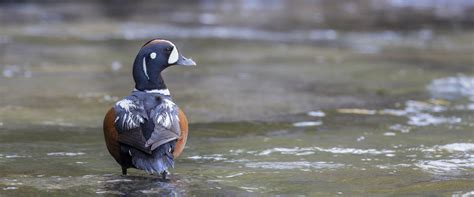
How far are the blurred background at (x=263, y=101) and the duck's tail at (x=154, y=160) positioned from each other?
0.11 meters

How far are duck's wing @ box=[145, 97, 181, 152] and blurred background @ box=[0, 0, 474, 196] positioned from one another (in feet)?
0.89

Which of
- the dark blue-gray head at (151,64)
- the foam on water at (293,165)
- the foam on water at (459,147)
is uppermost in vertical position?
the dark blue-gray head at (151,64)

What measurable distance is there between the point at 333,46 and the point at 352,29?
3247 mm

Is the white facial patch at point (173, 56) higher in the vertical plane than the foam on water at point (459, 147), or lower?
higher

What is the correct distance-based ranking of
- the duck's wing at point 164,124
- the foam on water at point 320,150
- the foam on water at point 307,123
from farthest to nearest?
1. the foam on water at point 307,123
2. the foam on water at point 320,150
3. the duck's wing at point 164,124

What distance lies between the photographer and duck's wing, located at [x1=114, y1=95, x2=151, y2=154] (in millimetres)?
5496

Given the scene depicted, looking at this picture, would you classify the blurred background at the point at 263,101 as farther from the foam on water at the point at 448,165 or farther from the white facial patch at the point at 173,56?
the white facial patch at the point at 173,56

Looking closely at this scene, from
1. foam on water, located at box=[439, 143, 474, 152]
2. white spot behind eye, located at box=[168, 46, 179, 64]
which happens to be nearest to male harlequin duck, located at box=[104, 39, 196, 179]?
white spot behind eye, located at box=[168, 46, 179, 64]

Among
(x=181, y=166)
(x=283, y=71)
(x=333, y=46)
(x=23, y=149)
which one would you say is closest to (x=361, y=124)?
(x=181, y=166)

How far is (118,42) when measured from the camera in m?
15.6

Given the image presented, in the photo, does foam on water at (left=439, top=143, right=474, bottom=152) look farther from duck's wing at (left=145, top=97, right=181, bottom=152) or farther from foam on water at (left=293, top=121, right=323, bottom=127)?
duck's wing at (left=145, top=97, right=181, bottom=152)

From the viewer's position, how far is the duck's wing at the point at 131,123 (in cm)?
550

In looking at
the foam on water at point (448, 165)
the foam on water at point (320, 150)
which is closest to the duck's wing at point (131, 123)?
the foam on water at point (320, 150)

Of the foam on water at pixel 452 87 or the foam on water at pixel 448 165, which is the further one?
the foam on water at pixel 452 87
